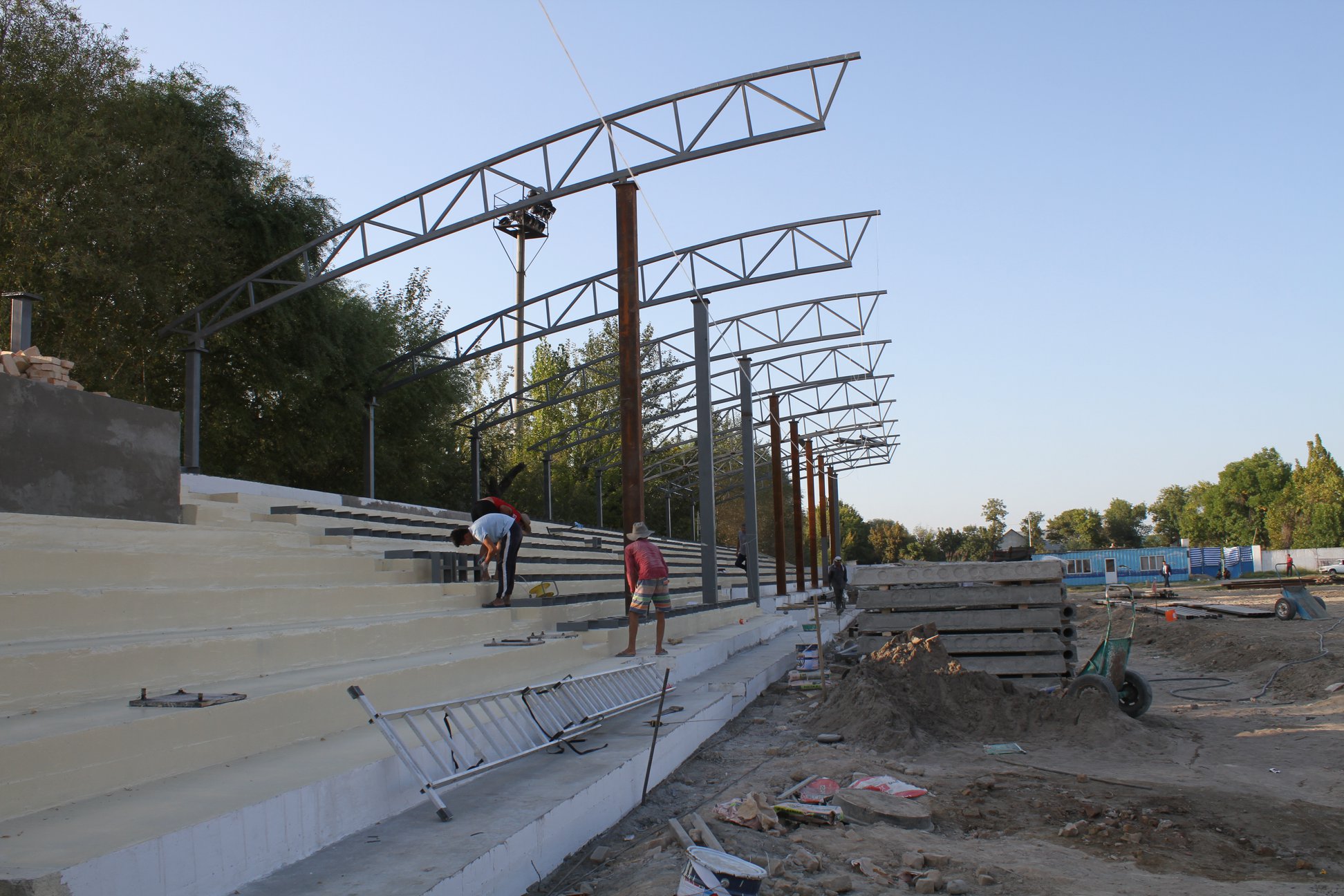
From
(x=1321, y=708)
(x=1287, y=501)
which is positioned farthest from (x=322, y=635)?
(x=1287, y=501)

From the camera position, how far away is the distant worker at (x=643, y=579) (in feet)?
33.5

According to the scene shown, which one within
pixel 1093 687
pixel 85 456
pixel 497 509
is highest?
pixel 85 456

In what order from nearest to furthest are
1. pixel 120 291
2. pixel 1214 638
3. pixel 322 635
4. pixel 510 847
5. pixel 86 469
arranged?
pixel 510 847, pixel 322 635, pixel 86 469, pixel 120 291, pixel 1214 638

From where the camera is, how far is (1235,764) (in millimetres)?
8031

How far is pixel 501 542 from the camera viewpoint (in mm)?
10852

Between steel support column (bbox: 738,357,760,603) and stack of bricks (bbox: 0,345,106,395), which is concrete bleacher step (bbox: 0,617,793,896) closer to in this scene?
stack of bricks (bbox: 0,345,106,395)

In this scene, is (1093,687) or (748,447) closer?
(1093,687)

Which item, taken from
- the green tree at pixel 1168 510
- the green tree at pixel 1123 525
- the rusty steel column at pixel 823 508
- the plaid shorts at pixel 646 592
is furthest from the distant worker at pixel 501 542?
the green tree at pixel 1168 510

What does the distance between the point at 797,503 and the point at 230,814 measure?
1165 inches

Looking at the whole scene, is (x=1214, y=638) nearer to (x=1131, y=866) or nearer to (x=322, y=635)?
(x=1131, y=866)

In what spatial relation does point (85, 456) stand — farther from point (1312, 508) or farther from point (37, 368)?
point (1312, 508)

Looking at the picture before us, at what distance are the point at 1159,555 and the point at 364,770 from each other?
66.1m

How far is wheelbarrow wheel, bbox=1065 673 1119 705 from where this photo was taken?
369 inches

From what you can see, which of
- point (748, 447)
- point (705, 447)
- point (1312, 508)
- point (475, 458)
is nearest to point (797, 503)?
point (748, 447)
